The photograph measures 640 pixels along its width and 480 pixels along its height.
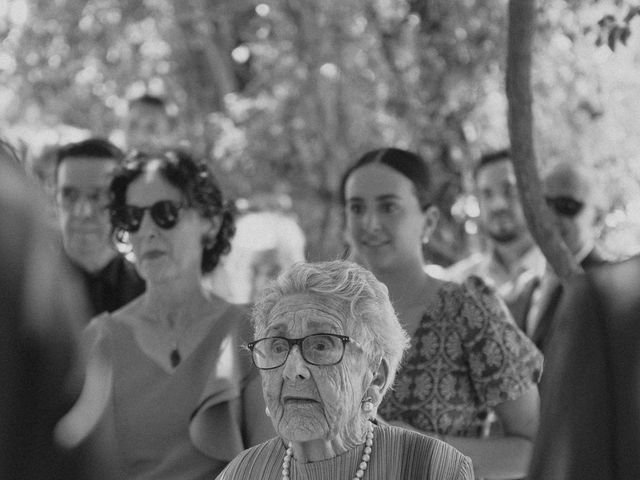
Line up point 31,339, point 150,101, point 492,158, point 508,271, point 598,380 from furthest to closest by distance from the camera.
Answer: point 150,101 < point 492,158 < point 508,271 < point 598,380 < point 31,339

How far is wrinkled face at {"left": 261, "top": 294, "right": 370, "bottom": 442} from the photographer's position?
335 centimetres

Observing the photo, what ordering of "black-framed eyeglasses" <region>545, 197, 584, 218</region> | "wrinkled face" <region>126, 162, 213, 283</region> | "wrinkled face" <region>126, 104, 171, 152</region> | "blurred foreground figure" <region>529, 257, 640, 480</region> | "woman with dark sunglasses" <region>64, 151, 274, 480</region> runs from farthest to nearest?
"wrinkled face" <region>126, 104, 171, 152</region> < "black-framed eyeglasses" <region>545, 197, 584, 218</region> < "wrinkled face" <region>126, 162, 213, 283</region> < "woman with dark sunglasses" <region>64, 151, 274, 480</region> < "blurred foreground figure" <region>529, 257, 640, 480</region>

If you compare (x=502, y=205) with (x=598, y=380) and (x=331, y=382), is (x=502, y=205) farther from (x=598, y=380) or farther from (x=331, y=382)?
(x=598, y=380)

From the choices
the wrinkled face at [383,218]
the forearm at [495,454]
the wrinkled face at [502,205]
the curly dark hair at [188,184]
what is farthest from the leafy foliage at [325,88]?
the forearm at [495,454]

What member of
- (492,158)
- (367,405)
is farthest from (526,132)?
(492,158)

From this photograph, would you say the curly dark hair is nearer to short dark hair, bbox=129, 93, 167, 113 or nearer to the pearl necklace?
the pearl necklace

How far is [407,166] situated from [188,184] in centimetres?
82

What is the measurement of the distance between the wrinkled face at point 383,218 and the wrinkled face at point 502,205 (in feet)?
5.20

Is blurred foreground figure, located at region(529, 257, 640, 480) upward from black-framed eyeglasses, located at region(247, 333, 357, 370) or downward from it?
upward

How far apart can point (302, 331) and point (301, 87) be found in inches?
243

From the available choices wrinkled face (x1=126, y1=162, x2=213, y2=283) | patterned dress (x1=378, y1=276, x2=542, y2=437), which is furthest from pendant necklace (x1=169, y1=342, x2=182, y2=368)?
patterned dress (x1=378, y1=276, x2=542, y2=437)

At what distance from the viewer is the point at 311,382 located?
133 inches

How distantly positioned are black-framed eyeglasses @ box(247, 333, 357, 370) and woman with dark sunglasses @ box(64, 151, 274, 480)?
799mm

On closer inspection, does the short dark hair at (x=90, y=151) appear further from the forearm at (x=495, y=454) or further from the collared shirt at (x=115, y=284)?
the forearm at (x=495, y=454)
